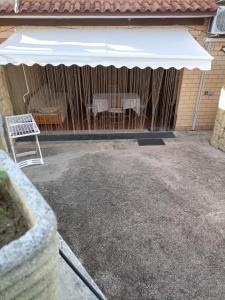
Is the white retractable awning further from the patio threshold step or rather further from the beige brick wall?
the patio threshold step

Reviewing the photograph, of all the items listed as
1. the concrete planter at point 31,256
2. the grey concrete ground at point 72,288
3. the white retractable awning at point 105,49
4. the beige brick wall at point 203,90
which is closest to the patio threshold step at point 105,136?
the beige brick wall at point 203,90

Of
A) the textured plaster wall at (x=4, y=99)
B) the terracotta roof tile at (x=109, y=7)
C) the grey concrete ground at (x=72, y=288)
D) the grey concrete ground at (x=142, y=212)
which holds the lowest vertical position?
the grey concrete ground at (x=142, y=212)

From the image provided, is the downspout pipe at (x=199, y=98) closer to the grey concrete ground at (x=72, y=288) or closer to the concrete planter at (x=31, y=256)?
the grey concrete ground at (x=72, y=288)

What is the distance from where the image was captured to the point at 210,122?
15570 mm

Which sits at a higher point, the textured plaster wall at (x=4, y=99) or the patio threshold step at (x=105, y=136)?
the textured plaster wall at (x=4, y=99)

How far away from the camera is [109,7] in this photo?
12062 mm

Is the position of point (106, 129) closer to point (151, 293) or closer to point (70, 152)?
point (70, 152)

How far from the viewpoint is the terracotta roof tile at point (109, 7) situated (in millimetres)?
11828

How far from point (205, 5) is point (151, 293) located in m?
12.2

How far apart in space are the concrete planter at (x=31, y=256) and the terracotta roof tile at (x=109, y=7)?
11104 mm

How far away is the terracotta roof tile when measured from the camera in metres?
11.8

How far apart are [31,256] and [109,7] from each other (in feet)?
40.5

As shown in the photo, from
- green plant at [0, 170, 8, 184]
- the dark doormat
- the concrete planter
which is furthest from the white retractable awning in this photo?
the concrete planter

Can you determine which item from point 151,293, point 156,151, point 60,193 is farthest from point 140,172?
point 151,293
